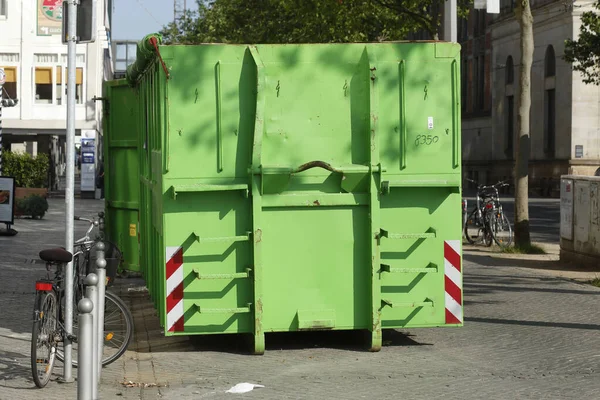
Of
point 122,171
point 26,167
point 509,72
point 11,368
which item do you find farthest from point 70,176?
point 509,72

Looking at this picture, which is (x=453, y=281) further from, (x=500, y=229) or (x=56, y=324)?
(x=500, y=229)

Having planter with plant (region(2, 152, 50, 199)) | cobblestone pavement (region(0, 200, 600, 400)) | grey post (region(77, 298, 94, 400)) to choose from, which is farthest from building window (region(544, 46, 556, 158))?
grey post (region(77, 298, 94, 400))

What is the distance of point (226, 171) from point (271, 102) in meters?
0.69

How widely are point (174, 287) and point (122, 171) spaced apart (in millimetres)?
6411

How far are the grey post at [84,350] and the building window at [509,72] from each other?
60764 millimetres

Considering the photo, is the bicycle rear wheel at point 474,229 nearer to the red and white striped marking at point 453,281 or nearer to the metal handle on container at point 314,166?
the red and white striped marking at point 453,281

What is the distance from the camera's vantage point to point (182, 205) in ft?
33.1

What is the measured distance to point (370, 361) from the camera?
989 centimetres

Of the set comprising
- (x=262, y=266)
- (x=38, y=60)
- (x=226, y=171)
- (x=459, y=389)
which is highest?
(x=38, y=60)

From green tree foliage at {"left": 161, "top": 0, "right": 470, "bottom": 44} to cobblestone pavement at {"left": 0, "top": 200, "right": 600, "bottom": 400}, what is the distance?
355 inches

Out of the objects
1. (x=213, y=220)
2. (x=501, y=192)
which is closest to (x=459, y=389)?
(x=213, y=220)

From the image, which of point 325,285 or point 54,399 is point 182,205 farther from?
point 54,399

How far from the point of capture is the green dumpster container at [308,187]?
1007 cm

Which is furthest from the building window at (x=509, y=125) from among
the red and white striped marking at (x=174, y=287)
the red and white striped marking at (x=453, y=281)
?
the red and white striped marking at (x=174, y=287)
